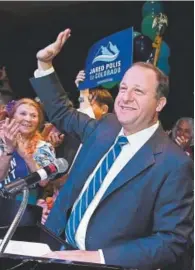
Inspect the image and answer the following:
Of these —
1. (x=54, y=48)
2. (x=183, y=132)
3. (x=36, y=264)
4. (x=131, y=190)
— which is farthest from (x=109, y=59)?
(x=36, y=264)

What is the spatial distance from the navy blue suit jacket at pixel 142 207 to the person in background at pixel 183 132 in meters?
1.61

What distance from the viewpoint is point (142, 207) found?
1.80 meters

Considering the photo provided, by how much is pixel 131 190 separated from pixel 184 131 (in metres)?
1.81

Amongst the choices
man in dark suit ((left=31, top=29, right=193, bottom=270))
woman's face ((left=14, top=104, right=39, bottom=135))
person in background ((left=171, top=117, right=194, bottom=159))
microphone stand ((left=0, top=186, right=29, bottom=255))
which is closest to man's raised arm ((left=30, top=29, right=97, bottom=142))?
man in dark suit ((left=31, top=29, right=193, bottom=270))

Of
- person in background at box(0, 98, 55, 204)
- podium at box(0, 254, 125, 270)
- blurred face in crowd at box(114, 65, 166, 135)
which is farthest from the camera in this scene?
person in background at box(0, 98, 55, 204)

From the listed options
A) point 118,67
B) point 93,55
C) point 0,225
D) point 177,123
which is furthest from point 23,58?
point 0,225

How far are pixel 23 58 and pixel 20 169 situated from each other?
111 cm

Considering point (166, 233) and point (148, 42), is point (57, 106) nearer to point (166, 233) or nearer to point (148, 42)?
point (166, 233)

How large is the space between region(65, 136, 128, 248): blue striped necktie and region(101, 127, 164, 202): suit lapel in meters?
0.07

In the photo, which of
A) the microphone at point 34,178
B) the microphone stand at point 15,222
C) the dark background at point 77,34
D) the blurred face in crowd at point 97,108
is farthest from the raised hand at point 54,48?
the dark background at point 77,34

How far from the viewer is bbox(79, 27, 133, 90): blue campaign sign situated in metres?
3.29

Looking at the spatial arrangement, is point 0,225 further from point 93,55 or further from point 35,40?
point 35,40

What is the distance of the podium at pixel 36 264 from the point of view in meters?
1.17

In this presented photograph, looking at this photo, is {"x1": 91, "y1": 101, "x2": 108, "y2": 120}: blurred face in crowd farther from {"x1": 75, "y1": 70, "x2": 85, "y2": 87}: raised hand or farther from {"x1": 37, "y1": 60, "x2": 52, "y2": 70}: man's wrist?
{"x1": 37, "y1": 60, "x2": 52, "y2": 70}: man's wrist
